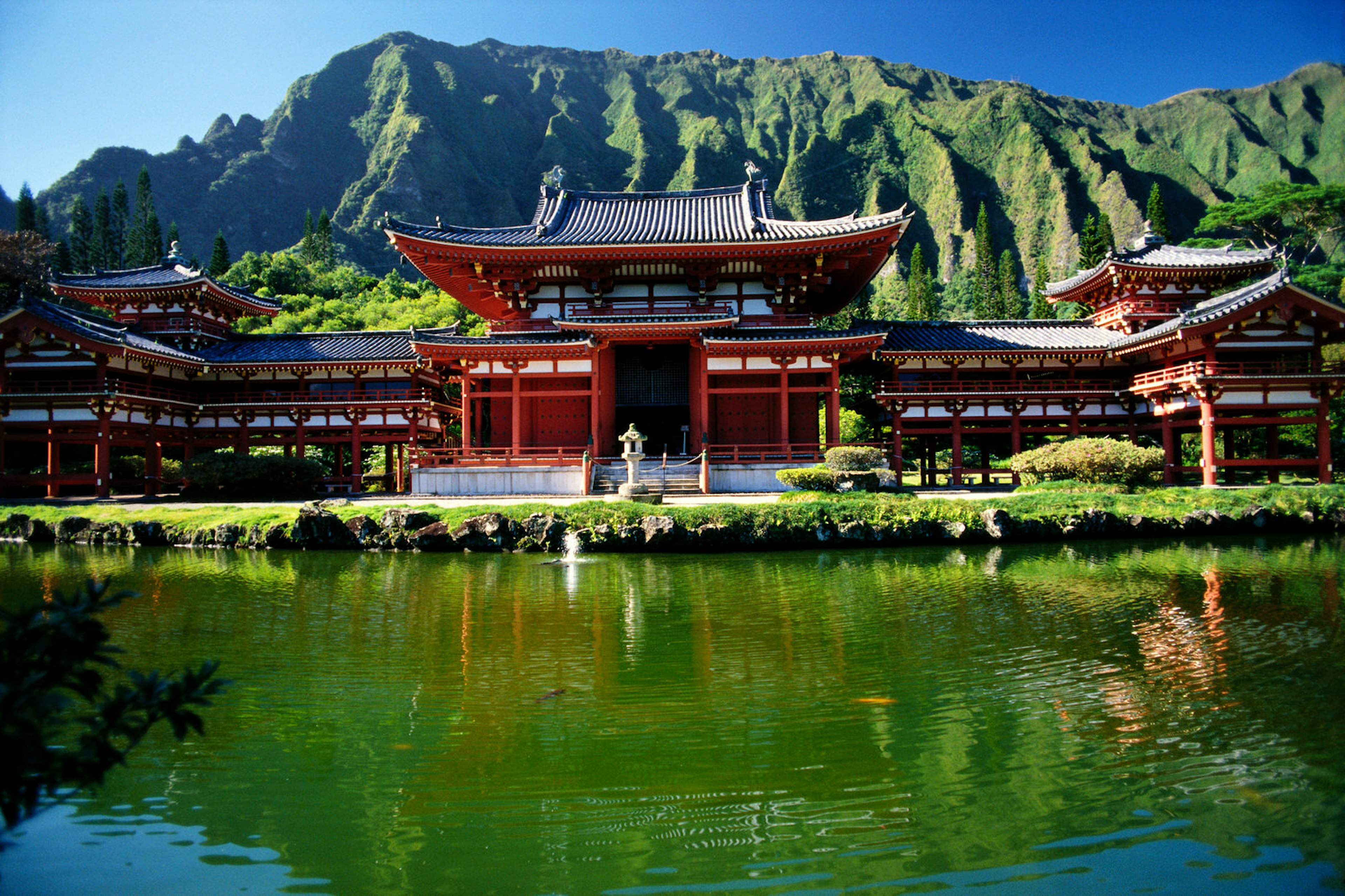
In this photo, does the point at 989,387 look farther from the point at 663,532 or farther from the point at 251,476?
the point at 251,476

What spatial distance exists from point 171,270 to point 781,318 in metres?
26.7

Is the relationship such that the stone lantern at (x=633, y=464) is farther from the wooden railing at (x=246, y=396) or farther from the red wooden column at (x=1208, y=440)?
the red wooden column at (x=1208, y=440)

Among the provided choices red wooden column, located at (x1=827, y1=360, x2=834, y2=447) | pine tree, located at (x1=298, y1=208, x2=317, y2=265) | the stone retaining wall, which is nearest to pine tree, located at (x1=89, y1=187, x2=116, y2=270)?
pine tree, located at (x1=298, y1=208, x2=317, y2=265)

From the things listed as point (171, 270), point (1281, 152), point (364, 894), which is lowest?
point (364, 894)

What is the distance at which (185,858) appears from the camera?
12.0 ft

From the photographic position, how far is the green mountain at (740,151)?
340ft

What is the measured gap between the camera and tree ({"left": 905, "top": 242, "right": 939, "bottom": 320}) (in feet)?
186

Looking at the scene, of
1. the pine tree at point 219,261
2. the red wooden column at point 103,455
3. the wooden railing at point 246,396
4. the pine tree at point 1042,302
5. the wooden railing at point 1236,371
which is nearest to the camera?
the wooden railing at point 1236,371

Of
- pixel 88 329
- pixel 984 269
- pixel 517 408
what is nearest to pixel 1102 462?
pixel 517 408

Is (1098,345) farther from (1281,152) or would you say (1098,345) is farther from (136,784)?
(1281,152)

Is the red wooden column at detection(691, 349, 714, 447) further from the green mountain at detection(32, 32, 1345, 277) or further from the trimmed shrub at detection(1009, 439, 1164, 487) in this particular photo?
the green mountain at detection(32, 32, 1345, 277)

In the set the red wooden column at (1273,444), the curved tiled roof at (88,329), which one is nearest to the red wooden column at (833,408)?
the red wooden column at (1273,444)

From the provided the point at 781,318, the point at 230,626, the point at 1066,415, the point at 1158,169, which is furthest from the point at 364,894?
the point at 1158,169

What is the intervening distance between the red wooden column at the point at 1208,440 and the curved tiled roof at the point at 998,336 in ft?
12.5
